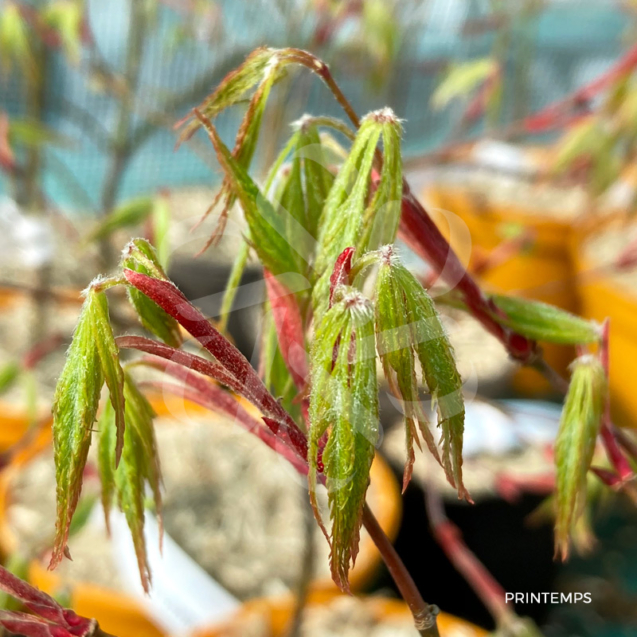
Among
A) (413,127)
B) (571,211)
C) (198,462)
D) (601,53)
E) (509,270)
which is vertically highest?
(601,53)

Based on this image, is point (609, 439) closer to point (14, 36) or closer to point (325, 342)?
point (325, 342)

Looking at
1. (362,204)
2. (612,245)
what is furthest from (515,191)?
(362,204)

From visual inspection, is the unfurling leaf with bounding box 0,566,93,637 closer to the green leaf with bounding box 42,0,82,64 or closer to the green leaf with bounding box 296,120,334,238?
the green leaf with bounding box 296,120,334,238

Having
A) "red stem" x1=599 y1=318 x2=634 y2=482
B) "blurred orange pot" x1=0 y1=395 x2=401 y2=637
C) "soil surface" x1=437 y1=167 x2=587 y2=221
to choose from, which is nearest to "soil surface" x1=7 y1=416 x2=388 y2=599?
"blurred orange pot" x1=0 y1=395 x2=401 y2=637

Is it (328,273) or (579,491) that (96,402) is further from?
(579,491)

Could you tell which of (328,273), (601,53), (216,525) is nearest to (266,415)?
(328,273)

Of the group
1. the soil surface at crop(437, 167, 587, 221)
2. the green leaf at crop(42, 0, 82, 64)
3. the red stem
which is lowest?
the red stem

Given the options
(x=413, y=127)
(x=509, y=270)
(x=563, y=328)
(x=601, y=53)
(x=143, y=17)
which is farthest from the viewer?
(x=601, y=53)
